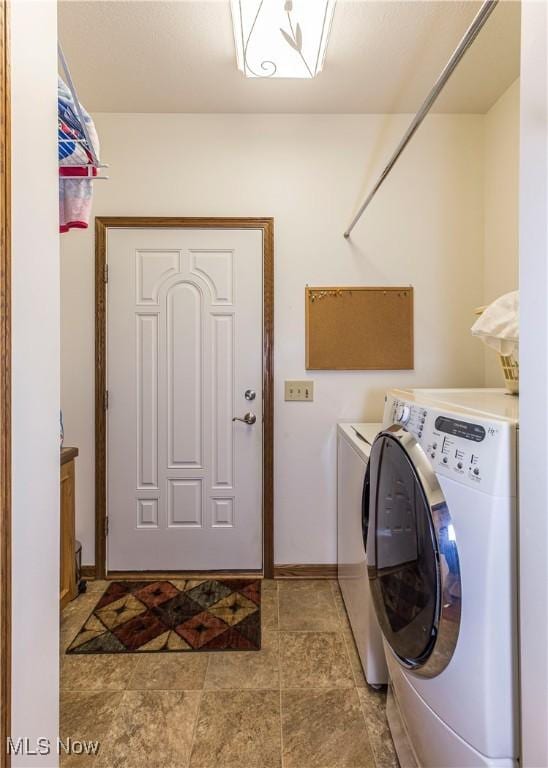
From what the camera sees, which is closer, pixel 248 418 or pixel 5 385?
pixel 5 385

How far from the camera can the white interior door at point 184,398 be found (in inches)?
85.4

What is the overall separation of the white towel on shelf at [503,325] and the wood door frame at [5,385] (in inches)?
49.8

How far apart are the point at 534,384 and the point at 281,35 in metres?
1.62

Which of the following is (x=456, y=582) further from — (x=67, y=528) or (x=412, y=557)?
(x=67, y=528)

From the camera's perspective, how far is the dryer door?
834mm

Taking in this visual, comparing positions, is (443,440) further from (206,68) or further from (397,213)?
(206,68)

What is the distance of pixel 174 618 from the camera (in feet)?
6.02

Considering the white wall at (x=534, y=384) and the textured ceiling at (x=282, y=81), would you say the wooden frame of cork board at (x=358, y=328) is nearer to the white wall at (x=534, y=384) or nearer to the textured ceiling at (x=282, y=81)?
the textured ceiling at (x=282, y=81)

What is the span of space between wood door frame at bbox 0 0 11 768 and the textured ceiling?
1.31 meters

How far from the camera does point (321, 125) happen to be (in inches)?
85.2

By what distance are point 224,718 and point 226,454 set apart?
1.16 meters

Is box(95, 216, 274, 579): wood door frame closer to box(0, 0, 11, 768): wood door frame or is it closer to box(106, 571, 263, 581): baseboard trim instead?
box(106, 571, 263, 581): baseboard trim

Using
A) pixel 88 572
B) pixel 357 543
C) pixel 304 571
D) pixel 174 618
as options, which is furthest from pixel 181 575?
pixel 357 543

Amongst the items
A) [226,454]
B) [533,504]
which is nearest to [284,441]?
[226,454]
